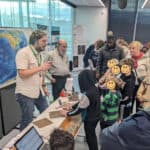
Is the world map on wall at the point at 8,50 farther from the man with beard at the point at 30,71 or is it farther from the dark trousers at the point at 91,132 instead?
the dark trousers at the point at 91,132

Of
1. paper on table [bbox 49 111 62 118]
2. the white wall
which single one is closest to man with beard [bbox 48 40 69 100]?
paper on table [bbox 49 111 62 118]

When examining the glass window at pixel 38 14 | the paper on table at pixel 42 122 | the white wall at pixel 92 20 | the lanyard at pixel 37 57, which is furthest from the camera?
the white wall at pixel 92 20

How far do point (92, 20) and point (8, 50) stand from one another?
5563 millimetres

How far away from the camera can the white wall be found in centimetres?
824

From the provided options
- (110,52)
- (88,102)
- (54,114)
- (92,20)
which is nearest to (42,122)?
(54,114)

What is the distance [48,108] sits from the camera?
8.68 feet

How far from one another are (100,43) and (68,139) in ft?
11.7

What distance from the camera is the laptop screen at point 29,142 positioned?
1629 mm

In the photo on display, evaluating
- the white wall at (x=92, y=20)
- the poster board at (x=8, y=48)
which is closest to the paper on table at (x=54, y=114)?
the poster board at (x=8, y=48)

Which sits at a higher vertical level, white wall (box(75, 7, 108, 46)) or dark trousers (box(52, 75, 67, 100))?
white wall (box(75, 7, 108, 46))

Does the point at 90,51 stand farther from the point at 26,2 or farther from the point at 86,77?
the point at 86,77

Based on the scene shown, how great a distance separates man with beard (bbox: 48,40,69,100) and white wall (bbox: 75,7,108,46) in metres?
4.70

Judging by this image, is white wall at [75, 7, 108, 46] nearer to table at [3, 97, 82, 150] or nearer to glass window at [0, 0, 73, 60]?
glass window at [0, 0, 73, 60]

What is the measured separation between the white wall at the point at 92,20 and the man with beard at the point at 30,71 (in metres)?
5.85
